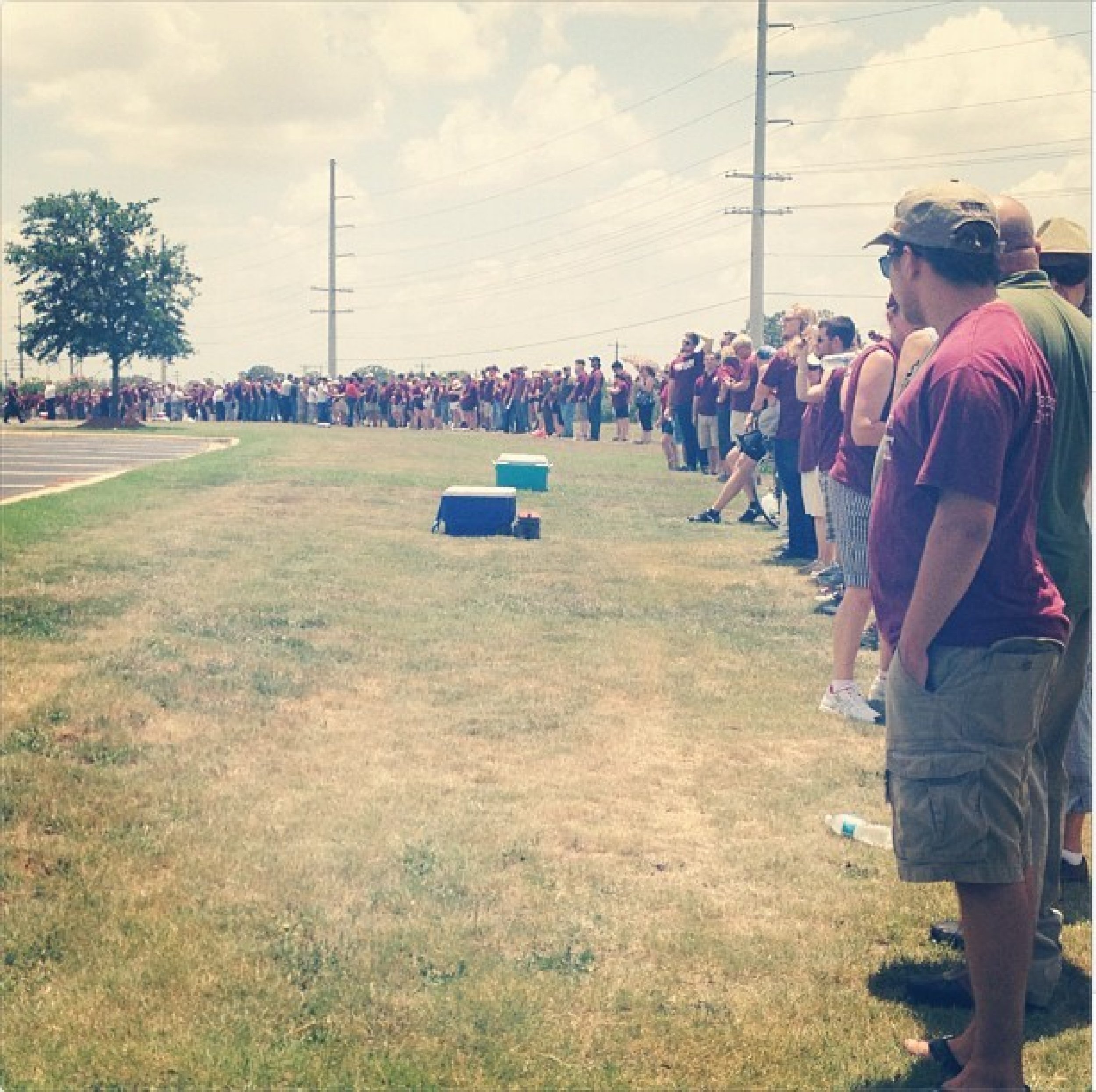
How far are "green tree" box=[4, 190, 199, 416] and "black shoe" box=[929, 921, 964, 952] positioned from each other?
43.6 meters

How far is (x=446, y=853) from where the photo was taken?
16.7ft

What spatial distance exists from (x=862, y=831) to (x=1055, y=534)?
2141mm

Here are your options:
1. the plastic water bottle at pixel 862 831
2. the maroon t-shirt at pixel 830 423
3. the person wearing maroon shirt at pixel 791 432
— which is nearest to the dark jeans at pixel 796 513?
the person wearing maroon shirt at pixel 791 432

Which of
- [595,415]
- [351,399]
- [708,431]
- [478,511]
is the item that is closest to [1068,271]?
[478,511]

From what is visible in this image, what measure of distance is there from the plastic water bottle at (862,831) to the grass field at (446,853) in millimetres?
61

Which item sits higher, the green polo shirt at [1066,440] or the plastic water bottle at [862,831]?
the green polo shirt at [1066,440]

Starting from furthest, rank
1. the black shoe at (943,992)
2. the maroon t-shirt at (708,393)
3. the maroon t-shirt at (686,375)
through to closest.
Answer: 1. the maroon t-shirt at (686,375)
2. the maroon t-shirt at (708,393)
3. the black shoe at (943,992)

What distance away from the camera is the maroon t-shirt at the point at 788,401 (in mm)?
12148

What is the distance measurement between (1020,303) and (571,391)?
30.8 metres

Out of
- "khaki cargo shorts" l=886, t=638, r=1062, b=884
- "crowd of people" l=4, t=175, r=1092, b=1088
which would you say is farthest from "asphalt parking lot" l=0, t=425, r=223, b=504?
"khaki cargo shorts" l=886, t=638, r=1062, b=884

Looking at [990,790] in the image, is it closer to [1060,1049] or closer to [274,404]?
[1060,1049]

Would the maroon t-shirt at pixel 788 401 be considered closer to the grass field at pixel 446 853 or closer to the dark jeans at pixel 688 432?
→ the grass field at pixel 446 853

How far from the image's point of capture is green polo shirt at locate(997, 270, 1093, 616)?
3.40 metres

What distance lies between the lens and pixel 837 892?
479cm
